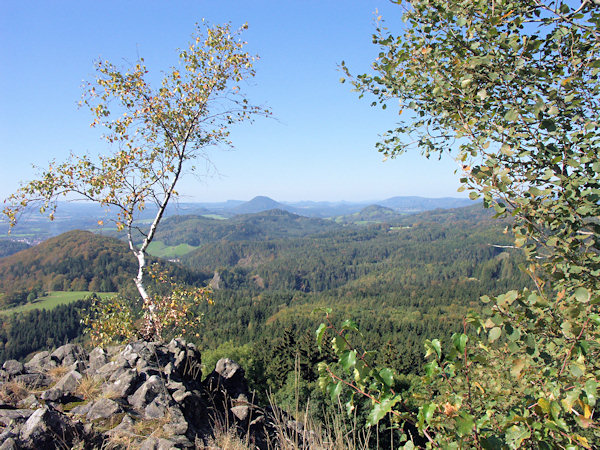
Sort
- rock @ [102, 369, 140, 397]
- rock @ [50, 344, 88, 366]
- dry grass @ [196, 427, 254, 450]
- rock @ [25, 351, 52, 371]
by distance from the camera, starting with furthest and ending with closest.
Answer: rock @ [50, 344, 88, 366] → rock @ [25, 351, 52, 371] → rock @ [102, 369, 140, 397] → dry grass @ [196, 427, 254, 450]

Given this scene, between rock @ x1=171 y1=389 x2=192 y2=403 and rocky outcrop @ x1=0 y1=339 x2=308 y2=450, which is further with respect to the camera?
rock @ x1=171 y1=389 x2=192 y2=403

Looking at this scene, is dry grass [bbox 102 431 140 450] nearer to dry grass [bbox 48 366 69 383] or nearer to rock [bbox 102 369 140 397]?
rock [bbox 102 369 140 397]

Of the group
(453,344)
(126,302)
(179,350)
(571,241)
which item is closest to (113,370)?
(179,350)

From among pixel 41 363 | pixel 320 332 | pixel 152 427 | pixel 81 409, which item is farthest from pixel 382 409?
pixel 41 363

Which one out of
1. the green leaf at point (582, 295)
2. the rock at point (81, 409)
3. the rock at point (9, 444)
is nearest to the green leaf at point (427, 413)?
the green leaf at point (582, 295)

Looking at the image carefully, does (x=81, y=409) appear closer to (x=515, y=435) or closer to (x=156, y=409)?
(x=156, y=409)

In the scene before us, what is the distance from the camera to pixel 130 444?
5.15 m

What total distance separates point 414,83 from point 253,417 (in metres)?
7.75

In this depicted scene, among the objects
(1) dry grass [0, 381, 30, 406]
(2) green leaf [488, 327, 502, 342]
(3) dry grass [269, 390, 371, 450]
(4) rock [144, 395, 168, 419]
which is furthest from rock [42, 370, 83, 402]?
(2) green leaf [488, 327, 502, 342]

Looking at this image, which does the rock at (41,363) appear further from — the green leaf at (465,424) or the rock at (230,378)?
the green leaf at (465,424)

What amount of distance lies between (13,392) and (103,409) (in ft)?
7.51

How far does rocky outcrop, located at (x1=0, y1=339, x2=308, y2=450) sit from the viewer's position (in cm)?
500

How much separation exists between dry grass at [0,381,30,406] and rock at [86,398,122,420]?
5.56 ft

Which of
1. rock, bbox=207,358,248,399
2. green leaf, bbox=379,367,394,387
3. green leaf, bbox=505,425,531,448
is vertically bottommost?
rock, bbox=207,358,248,399
